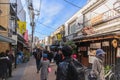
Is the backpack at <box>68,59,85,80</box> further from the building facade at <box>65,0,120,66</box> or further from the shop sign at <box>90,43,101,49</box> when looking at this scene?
the shop sign at <box>90,43,101,49</box>

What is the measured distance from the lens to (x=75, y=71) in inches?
259

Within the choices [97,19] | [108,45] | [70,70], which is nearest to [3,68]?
[108,45]

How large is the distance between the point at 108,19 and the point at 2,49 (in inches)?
567

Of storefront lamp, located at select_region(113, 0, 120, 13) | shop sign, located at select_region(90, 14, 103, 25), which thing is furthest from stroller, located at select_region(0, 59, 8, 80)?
shop sign, located at select_region(90, 14, 103, 25)

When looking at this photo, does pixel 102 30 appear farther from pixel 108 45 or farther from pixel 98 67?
pixel 98 67

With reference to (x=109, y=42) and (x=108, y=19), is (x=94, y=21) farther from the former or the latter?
(x=109, y=42)

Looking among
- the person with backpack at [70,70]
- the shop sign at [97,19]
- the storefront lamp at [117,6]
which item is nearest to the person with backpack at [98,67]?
the person with backpack at [70,70]

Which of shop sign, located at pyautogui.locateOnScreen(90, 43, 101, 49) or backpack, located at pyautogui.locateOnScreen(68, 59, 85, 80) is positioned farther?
shop sign, located at pyautogui.locateOnScreen(90, 43, 101, 49)

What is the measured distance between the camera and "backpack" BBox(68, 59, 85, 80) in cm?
655

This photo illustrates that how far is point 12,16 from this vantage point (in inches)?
1656

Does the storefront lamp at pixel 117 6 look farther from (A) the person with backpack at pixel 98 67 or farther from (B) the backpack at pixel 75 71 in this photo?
(B) the backpack at pixel 75 71

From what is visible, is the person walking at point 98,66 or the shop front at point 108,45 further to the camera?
the shop front at point 108,45

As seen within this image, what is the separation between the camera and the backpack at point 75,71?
6547 millimetres

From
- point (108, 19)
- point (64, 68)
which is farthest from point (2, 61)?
point (64, 68)
